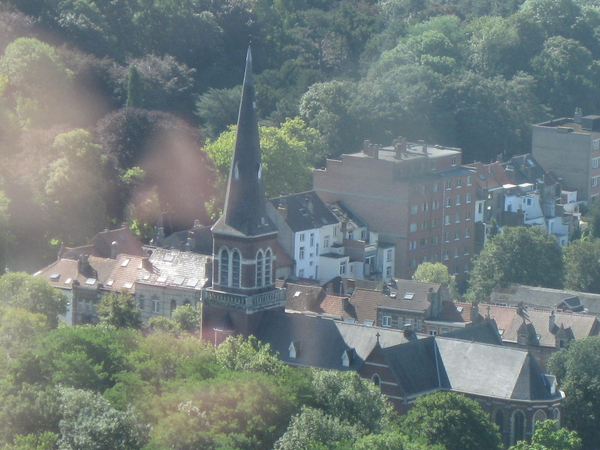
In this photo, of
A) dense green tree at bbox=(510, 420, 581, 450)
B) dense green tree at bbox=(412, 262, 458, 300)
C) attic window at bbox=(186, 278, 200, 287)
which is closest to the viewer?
dense green tree at bbox=(510, 420, 581, 450)

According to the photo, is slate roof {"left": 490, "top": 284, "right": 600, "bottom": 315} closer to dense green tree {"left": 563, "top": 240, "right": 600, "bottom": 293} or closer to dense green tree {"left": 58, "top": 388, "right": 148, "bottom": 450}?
dense green tree {"left": 563, "top": 240, "right": 600, "bottom": 293}

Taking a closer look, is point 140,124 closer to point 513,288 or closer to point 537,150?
point 513,288

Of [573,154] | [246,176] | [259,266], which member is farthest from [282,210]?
[573,154]

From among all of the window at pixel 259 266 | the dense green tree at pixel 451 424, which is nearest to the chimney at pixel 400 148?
the window at pixel 259 266

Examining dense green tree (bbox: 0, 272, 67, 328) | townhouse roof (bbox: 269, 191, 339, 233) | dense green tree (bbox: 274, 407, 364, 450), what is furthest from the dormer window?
townhouse roof (bbox: 269, 191, 339, 233)

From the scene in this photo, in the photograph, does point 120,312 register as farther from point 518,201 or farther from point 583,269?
point 518,201

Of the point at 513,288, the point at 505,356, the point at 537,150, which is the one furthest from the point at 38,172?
the point at 537,150
